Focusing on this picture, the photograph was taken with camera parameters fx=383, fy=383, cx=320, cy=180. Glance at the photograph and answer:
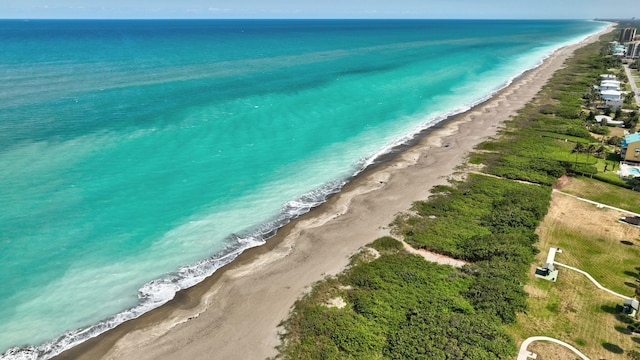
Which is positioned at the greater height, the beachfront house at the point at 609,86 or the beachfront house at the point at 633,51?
the beachfront house at the point at 633,51

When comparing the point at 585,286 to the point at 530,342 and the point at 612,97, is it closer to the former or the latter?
the point at 530,342

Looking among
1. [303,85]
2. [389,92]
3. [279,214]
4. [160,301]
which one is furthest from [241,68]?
[160,301]

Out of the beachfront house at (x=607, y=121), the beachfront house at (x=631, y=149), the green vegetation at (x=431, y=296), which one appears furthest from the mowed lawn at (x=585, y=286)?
Answer: the beachfront house at (x=607, y=121)

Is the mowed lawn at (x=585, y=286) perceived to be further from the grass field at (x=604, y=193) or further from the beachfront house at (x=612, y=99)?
the beachfront house at (x=612, y=99)

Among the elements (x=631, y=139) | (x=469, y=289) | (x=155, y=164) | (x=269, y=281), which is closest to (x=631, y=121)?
(x=631, y=139)

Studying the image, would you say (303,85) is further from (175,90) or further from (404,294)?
(404,294)

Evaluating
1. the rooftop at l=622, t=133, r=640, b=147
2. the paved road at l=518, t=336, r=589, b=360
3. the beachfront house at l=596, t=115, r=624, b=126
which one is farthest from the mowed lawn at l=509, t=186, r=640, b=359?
the beachfront house at l=596, t=115, r=624, b=126
